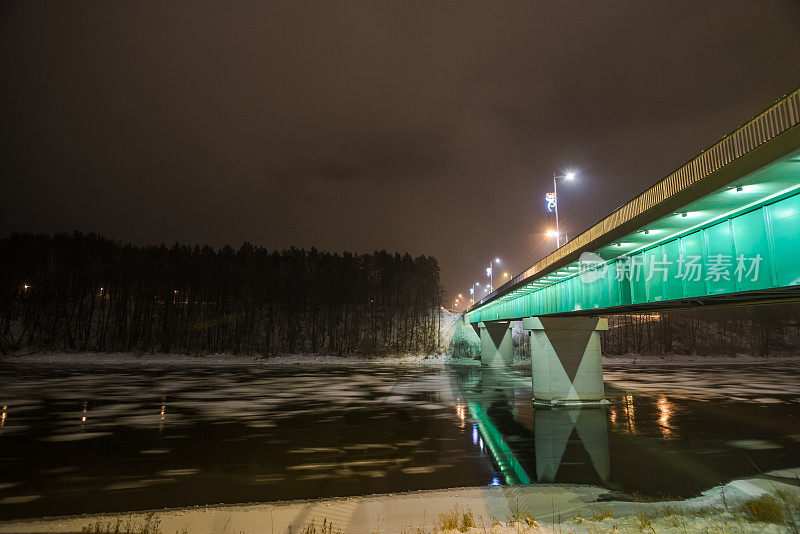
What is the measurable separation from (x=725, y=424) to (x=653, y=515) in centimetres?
1677

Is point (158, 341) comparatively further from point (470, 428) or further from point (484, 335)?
point (470, 428)

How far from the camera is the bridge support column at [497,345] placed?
71.1m

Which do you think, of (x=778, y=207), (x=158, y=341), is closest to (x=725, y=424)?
(x=778, y=207)

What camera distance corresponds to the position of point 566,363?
29.0 m

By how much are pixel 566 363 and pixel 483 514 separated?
21.0 metres

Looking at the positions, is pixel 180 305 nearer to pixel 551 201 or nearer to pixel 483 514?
pixel 551 201

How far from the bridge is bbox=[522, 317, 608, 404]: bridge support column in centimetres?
6

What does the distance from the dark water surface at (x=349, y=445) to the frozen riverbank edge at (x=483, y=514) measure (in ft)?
3.49

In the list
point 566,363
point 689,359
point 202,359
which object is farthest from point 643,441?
point 689,359

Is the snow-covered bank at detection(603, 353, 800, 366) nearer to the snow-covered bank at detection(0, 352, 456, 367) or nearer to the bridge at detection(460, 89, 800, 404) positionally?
the snow-covered bank at detection(0, 352, 456, 367)

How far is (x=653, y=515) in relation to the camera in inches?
372

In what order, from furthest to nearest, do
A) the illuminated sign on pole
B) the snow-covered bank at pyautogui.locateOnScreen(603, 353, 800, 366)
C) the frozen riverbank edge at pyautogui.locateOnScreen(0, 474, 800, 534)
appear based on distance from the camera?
the snow-covered bank at pyautogui.locateOnScreen(603, 353, 800, 366)
the illuminated sign on pole
the frozen riverbank edge at pyautogui.locateOnScreen(0, 474, 800, 534)

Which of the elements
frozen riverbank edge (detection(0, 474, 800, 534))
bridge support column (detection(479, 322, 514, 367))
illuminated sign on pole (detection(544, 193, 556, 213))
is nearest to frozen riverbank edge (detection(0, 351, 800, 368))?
bridge support column (detection(479, 322, 514, 367))

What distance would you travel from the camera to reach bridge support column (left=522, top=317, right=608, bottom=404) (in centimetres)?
2869
